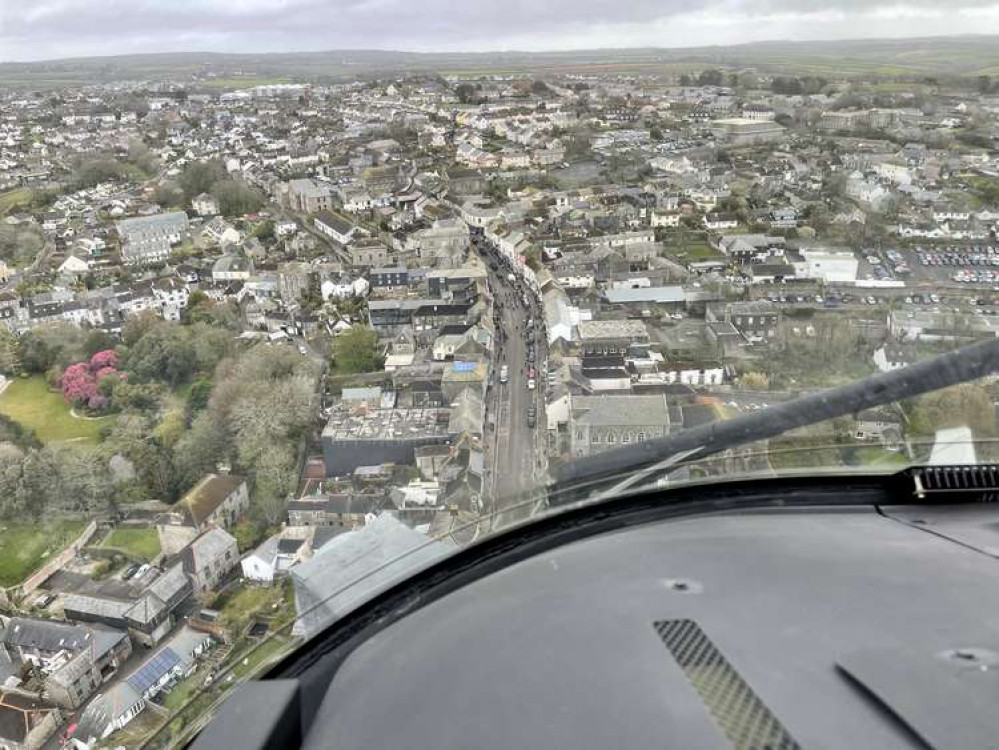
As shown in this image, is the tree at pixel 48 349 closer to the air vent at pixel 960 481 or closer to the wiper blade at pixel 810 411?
the wiper blade at pixel 810 411

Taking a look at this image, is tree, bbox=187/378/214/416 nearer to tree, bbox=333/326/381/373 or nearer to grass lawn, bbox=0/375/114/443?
grass lawn, bbox=0/375/114/443

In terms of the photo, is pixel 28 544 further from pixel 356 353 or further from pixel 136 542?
pixel 356 353

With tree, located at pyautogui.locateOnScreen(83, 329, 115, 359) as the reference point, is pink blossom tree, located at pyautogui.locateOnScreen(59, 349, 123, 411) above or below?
below

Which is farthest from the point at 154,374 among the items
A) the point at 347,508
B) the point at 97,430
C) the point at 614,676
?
the point at 614,676

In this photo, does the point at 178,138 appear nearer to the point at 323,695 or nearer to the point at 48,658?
the point at 48,658

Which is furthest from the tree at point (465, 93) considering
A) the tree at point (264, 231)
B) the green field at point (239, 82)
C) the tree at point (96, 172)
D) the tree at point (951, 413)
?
the tree at point (951, 413)

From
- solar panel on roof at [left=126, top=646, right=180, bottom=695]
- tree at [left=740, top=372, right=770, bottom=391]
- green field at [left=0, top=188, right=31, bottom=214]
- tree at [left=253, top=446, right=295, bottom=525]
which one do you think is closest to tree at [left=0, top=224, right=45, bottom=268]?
green field at [left=0, top=188, right=31, bottom=214]
